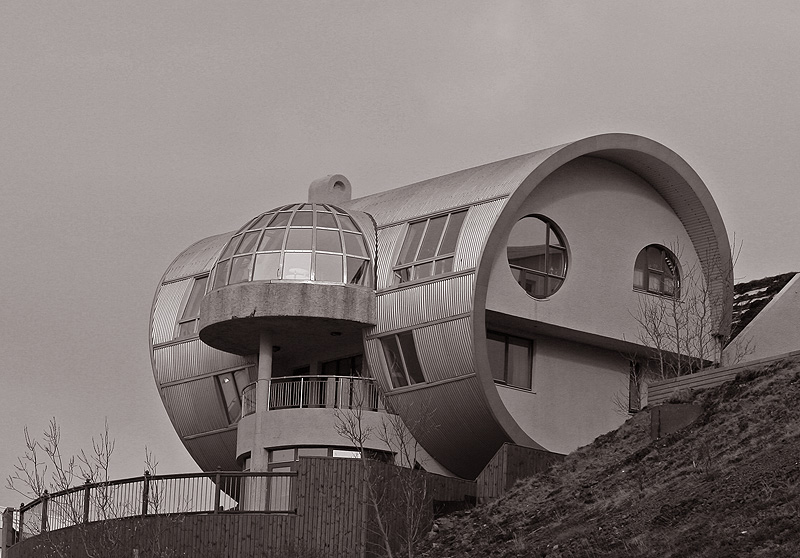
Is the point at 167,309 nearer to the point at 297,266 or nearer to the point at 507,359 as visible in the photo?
the point at 297,266

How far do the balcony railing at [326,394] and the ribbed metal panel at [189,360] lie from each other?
3.34m

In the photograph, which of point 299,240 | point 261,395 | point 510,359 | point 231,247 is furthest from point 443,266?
point 231,247

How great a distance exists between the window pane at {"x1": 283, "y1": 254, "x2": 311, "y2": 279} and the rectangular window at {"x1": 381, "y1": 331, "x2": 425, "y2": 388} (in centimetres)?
256

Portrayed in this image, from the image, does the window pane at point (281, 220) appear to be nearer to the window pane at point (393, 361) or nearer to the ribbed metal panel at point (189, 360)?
the window pane at point (393, 361)

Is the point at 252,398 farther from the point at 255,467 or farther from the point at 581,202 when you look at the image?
the point at 581,202

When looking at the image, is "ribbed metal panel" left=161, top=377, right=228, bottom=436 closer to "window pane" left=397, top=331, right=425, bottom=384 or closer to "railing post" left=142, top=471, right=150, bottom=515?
"window pane" left=397, top=331, right=425, bottom=384

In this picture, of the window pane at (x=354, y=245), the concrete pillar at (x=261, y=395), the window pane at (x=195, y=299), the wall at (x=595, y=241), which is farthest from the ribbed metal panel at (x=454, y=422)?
the window pane at (x=195, y=299)

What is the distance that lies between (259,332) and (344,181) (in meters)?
7.27

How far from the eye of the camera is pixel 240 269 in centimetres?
4275

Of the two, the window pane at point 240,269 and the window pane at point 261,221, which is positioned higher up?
the window pane at point 261,221

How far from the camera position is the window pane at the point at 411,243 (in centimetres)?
4288

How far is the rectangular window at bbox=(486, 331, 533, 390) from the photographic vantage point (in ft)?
141

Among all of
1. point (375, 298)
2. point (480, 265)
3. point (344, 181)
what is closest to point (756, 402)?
point (480, 265)

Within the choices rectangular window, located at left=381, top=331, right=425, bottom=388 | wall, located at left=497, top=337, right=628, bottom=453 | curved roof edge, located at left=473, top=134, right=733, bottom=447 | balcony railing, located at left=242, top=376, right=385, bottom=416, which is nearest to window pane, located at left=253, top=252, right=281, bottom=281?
balcony railing, located at left=242, top=376, right=385, bottom=416
